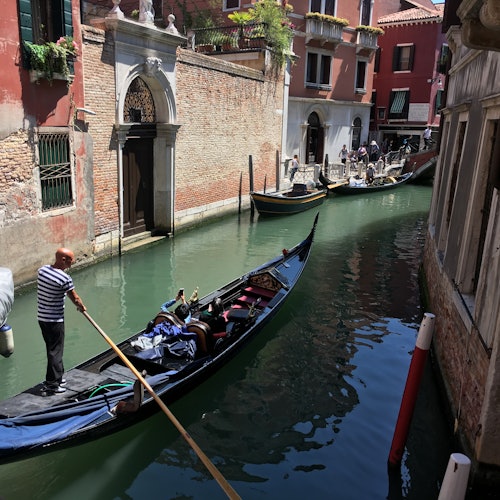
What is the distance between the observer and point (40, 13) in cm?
657

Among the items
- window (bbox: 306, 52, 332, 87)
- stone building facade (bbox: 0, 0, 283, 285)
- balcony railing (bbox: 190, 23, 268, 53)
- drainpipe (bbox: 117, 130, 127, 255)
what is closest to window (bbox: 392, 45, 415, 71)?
window (bbox: 306, 52, 332, 87)

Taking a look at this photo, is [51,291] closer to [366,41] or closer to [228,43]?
[228,43]

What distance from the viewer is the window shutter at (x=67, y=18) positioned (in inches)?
264

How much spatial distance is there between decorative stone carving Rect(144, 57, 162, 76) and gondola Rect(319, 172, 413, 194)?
8354 millimetres

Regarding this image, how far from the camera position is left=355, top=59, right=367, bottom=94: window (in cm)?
1981

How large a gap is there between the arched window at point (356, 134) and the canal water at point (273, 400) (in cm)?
1306

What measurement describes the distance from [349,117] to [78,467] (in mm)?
18089

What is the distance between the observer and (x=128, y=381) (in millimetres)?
3953

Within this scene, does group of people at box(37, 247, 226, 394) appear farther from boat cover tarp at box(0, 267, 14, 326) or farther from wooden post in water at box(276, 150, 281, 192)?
wooden post in water at box(276, 150, 281, 192)

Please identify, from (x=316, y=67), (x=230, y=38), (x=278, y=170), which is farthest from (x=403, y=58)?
(x=230, y=38)

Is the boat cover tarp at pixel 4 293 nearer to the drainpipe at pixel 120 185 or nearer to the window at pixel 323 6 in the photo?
the drainpipe at pixel 120 185

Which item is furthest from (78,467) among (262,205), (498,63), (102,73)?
(262,205)

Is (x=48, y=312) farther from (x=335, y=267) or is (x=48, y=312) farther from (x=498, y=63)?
(x=335, y=267)

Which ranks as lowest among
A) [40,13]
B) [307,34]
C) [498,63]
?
[498,63]
